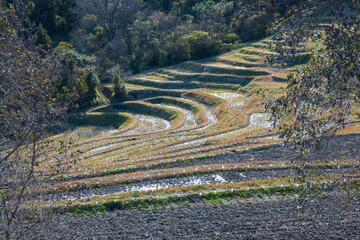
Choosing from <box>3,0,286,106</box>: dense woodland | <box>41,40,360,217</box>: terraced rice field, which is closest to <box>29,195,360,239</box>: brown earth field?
<box>41,40,360,217</box>: terraced rice field

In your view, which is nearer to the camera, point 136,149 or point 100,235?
point 100,235

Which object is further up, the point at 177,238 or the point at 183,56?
the point at 183,56

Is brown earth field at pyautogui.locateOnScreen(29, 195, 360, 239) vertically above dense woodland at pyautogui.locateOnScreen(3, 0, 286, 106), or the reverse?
dense woodland at pyautogui.locateOnScreen(3, 0, 286, 106)

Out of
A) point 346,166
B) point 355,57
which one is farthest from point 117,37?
point 355,57

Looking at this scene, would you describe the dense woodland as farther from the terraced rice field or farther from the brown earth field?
the brown earth field

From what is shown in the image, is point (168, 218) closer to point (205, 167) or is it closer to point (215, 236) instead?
point (215, 236)

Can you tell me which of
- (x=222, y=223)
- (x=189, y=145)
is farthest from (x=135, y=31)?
(x=222, y=223)

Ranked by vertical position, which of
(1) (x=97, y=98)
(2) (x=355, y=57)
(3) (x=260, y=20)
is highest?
(3) (x=260, y=20)

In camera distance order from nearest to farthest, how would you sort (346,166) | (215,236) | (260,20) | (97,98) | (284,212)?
1. (215,236)
2. (284,212)
3. (346,166)
4. (97,98)
5. (260,20)
